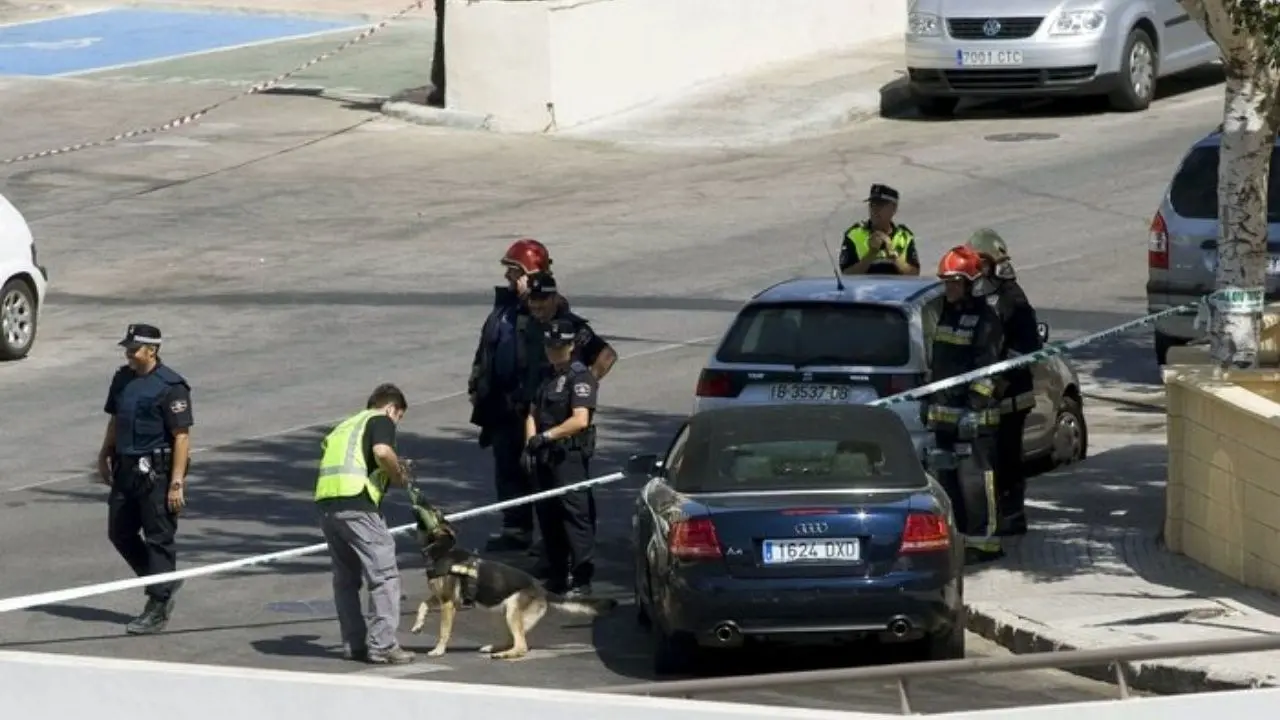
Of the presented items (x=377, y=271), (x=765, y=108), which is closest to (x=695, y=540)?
(x=377, y=271)

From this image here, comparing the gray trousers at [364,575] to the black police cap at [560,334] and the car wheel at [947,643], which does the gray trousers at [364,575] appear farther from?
the car wheel at [947,643]

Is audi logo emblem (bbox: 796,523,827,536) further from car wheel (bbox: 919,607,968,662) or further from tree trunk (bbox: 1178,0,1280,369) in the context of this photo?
tree trunk (bbox: 1178,0,1280,369)

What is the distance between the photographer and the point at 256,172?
93.4ft

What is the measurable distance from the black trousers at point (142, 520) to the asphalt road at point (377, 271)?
0.36 metres

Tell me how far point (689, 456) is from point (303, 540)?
3.75 metres

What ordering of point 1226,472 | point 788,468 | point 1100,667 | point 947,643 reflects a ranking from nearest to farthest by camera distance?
point 1100,667
point 947,643
point 788,468
point 1226,472

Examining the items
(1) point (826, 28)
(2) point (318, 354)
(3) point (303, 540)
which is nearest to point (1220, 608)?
(3) point (303, 540)

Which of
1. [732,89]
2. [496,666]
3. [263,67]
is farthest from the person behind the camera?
[263,67]

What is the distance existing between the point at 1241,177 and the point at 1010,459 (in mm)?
2041

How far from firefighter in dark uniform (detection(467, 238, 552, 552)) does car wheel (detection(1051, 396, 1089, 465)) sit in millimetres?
3666

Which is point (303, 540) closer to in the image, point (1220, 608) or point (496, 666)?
point (496, 666)

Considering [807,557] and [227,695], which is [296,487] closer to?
[807,557]

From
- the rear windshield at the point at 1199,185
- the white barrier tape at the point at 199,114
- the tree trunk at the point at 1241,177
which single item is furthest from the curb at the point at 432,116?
the tree trunk at the point at 1241,177

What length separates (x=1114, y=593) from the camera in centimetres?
1404
